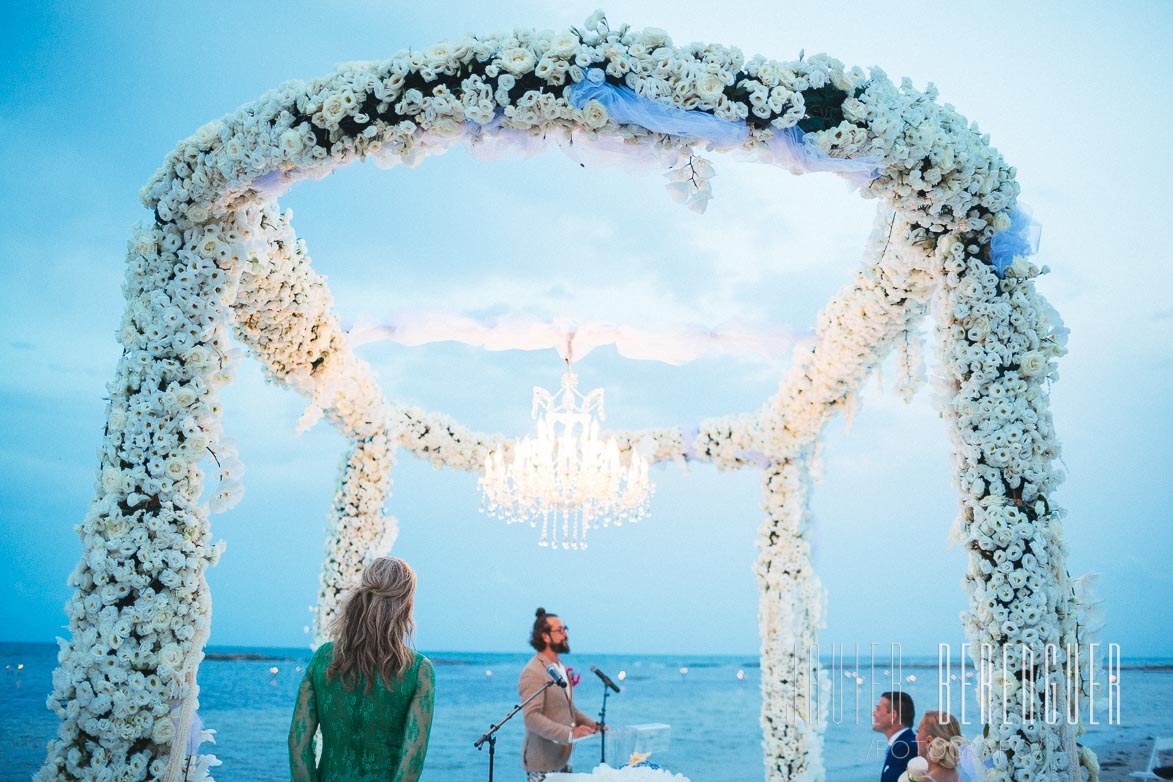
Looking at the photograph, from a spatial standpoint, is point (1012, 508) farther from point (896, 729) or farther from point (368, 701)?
point (368, 701)

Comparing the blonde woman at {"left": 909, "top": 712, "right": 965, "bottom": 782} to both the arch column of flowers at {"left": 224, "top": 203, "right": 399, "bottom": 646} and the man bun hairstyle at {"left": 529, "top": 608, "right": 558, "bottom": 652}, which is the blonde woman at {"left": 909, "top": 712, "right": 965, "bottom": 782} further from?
the arch column of flowers at {"left": 224, "top": 203, "right": 399, "bottom": 646}

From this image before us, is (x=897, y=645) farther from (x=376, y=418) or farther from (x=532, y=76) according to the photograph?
(x=376, y=418)

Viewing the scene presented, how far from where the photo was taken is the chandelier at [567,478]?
5598 millimetres

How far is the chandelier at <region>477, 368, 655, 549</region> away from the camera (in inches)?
220

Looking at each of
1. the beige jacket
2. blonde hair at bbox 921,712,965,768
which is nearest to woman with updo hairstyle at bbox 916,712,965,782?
blonde hair at bbox 921,712,965,768

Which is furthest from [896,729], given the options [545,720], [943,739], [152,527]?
[152,527]

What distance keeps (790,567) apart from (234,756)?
991 cm

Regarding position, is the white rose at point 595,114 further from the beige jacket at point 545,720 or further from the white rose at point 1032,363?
the beige jacket at point 545,720

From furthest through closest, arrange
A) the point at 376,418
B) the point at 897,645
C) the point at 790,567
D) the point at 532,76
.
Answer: the point at 790,567
the point at 376,418
the point at 897,645
the point at 532,76

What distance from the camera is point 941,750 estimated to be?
384 centimetres

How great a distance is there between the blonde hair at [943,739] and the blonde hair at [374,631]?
9.09ft

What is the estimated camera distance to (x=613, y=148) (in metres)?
2.80

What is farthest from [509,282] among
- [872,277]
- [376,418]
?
[872,277]

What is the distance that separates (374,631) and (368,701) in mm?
209
